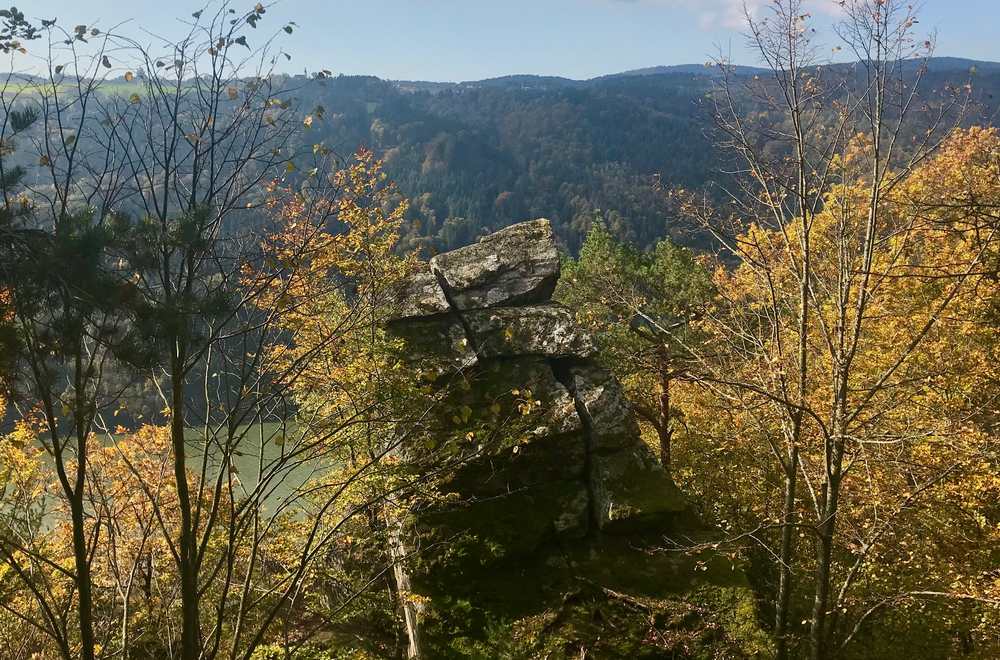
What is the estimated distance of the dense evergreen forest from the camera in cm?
408

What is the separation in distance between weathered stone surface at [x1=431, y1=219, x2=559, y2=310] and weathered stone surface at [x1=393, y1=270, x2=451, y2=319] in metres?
0.37

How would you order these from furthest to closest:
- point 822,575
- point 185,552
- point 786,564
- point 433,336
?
1. point 433,336
2. point 786,564
3. point 822,575
4. point 185,552

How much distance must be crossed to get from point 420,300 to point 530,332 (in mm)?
2511

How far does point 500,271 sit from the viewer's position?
49.5ft

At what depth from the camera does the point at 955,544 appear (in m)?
11.7

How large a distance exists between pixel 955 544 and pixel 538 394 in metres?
7.95

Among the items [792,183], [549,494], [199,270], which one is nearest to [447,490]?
[549,494]

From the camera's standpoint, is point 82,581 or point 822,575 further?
point 822,575

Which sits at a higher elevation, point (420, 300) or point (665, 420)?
point (420, 300)

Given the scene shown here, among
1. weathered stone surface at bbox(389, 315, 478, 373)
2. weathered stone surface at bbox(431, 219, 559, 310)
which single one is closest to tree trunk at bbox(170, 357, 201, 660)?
weathered stone surface at bbox(389, 315, 478, 373)

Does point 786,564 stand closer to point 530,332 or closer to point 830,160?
point 830,160

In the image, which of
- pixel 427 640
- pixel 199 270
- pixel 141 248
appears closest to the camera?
pixel 141 248

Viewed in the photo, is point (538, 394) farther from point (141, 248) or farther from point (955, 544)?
point (141, 248)

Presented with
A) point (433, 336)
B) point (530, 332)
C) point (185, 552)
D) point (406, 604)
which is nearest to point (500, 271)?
point (530, 332)
